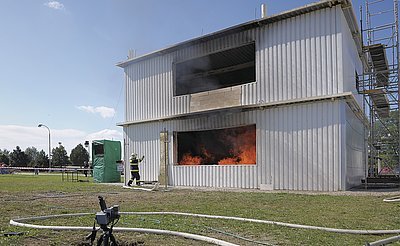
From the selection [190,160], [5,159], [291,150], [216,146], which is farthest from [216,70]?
[5,159]

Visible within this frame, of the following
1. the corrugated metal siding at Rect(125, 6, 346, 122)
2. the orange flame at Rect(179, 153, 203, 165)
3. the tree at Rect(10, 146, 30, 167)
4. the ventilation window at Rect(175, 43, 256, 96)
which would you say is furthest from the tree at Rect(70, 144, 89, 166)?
the corrugated metal siding at Rect(125, 6, 346, 122)

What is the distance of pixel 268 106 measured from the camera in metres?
15.6

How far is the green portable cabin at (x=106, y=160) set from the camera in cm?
2527

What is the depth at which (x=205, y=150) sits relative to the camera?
66.5ft

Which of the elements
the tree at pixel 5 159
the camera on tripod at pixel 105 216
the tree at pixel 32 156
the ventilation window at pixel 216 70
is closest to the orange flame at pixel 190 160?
the ventilation window at pixel 216 70

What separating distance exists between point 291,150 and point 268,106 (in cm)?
215

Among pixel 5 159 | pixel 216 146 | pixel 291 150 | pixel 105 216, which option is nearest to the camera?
pixel 105 216

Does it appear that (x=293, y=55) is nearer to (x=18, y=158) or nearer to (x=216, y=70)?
(x=216, y=70)

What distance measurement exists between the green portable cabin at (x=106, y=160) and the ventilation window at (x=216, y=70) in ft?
25.0

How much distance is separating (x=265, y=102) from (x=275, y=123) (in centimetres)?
103

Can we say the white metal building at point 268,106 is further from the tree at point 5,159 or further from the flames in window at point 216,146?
the tree at point 5,159

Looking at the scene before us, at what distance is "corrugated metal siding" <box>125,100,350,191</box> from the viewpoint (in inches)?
541

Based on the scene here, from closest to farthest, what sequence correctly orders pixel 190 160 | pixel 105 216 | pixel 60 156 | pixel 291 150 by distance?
pixel 105 216 → pixel 291 150 → pixel 190 160 → pixel 60 156

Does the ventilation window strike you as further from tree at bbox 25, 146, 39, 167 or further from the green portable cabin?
tree at bbox 25, 146, 39, 167
